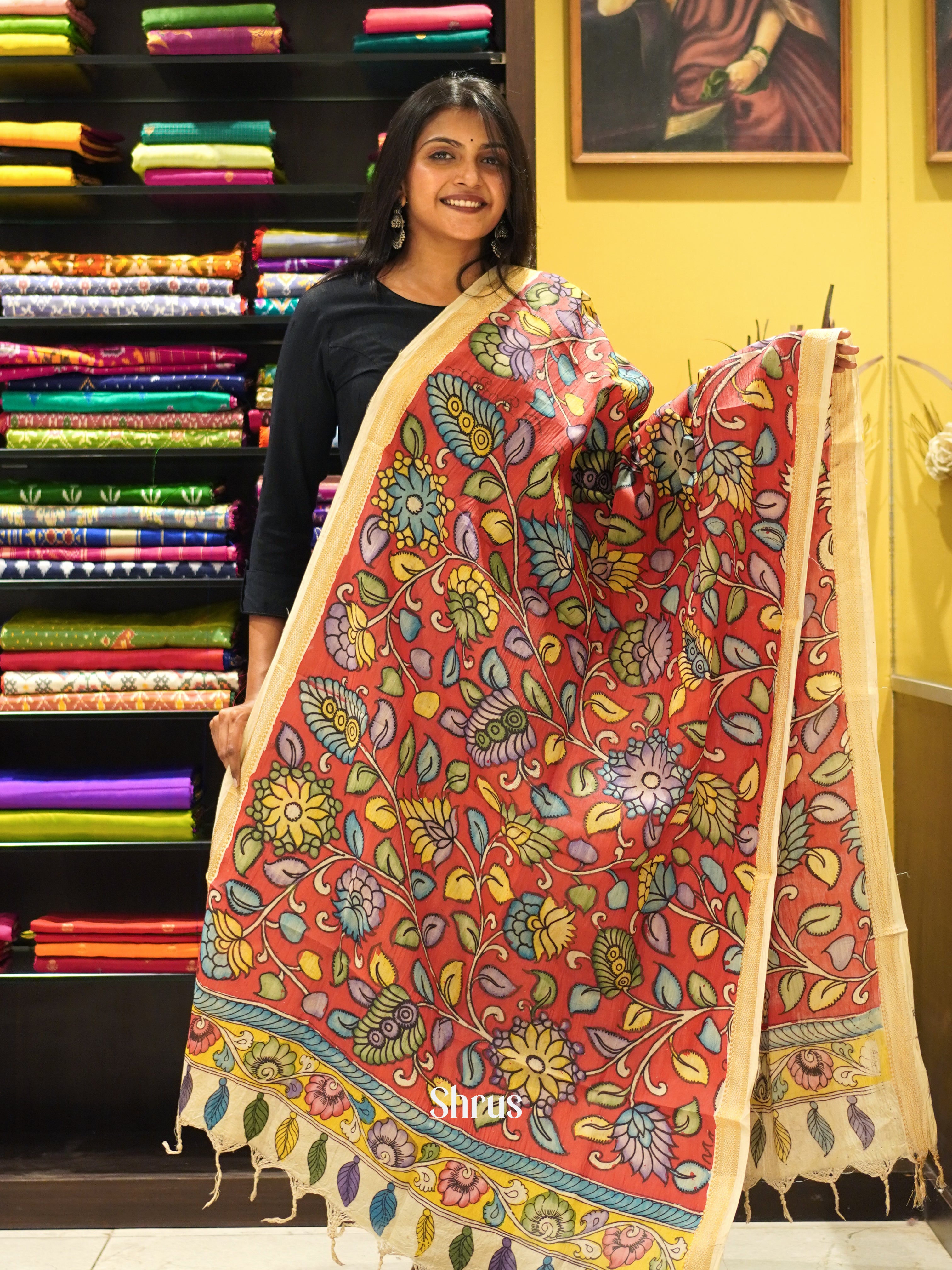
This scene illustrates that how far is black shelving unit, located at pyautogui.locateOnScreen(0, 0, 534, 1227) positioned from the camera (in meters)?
2.30

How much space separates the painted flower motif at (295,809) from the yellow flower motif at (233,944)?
0.36ft

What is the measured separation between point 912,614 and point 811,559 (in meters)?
1.04

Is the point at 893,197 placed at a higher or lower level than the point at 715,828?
higher

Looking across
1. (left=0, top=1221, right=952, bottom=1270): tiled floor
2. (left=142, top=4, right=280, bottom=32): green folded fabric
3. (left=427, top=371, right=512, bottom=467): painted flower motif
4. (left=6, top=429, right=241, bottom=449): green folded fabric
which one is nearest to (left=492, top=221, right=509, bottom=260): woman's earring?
(left=427, top=371, right=512, bottom=467): painted flower motif

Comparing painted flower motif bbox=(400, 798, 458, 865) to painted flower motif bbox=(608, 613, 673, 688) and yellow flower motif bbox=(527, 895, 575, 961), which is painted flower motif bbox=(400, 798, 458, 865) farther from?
painted flower motif bbox=(608, 613, 673, 688)

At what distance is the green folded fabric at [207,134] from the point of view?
7.49 feet

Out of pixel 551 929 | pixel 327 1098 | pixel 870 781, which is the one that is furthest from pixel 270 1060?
pixel 870 781

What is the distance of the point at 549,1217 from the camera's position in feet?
4.89

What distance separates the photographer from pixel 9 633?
234 centimetres

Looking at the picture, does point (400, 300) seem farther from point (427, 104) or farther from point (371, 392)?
point (427, 104)

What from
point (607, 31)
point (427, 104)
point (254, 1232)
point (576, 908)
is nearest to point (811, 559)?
point (576, 908)

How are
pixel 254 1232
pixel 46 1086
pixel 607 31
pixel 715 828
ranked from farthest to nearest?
pixel 46 1086, pixel 607 31, pixel 254 1232, pixel 715 828

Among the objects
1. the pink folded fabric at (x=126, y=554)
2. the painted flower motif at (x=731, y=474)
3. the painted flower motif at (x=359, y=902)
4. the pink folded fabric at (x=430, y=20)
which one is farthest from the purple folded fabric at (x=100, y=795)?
→ the pink folded fabric at (x=430, y=20)

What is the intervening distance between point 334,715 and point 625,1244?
29.9 inches
